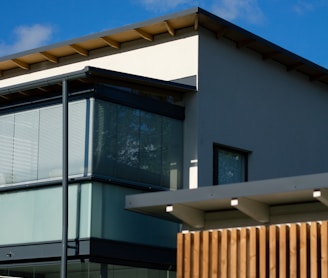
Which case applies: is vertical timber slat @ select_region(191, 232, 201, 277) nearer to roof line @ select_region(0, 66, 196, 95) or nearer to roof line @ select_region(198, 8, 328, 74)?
roof line @ select_region(0, 66, 196, 95)

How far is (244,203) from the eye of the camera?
43.4 feet

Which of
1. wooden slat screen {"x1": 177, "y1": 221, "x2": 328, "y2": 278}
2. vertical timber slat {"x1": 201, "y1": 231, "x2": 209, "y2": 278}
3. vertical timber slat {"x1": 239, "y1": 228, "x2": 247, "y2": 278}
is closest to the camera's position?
wooden slat screen {"x1": 177, "y1": 221, "x2": 328, "y2": 278}

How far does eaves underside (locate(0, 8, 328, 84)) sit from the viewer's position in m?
18.3

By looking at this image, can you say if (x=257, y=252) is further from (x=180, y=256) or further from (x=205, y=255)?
(x=180, y=256)

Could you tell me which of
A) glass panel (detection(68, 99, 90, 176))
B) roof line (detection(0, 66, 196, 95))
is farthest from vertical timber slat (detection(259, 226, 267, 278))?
roof line (detection(0, 66, 196, 95))

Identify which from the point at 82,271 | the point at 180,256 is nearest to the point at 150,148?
the point at 82,271

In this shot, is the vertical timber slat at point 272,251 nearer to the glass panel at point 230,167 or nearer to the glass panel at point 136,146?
the glass panel at point 136,146

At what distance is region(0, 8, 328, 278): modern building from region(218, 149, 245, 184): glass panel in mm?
39

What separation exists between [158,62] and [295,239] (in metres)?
7.44

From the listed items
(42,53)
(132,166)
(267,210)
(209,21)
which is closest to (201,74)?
(209,21)

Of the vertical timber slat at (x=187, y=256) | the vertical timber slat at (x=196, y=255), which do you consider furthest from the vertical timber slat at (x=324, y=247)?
the vertical timber slat at (x=187, y=256)

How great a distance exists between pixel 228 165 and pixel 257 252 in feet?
20.4

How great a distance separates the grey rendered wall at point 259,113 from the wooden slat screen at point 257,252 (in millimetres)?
4445

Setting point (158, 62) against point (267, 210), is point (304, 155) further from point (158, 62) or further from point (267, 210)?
point (267, 210)
